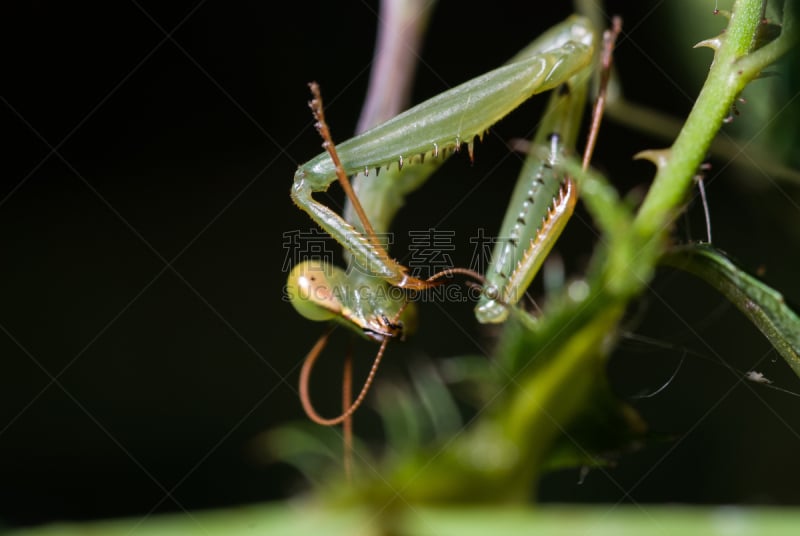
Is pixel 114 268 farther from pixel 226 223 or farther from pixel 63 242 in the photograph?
pixel 226 223

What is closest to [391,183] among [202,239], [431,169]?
[431,169]

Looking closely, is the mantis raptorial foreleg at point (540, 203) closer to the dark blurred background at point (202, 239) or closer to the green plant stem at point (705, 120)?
the green plant stem at point (705, 120)

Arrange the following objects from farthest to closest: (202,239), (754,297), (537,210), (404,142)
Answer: (202,239)
(537,210)
(404,142)
(754,297)

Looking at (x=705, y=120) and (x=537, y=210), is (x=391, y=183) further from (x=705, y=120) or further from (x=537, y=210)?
(x=705, y=120)

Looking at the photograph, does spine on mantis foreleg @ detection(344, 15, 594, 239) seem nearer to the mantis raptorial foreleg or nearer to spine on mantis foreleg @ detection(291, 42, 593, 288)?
the mantis raptorial foreleg

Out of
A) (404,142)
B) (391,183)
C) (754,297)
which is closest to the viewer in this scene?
(754,297)

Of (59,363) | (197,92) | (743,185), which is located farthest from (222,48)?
(743,185)
